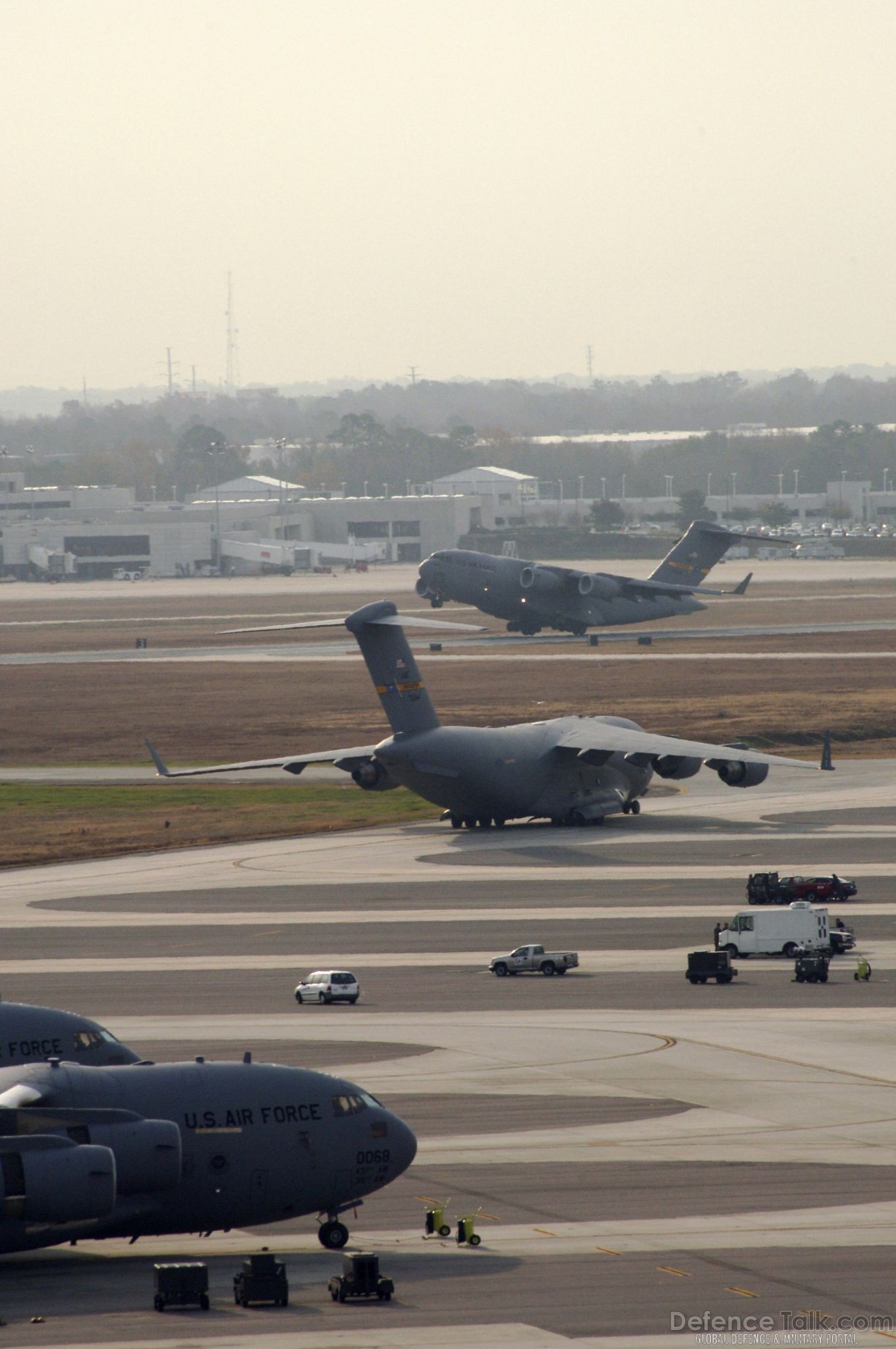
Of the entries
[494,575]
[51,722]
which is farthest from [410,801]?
[494,575]

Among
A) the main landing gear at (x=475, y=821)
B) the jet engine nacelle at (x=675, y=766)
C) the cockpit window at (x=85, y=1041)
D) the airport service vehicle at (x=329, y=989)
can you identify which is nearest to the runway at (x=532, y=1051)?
the airport service vehicle at (x=329, y=989)

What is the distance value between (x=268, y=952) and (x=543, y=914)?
9.25 metres

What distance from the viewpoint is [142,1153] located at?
92.8ft

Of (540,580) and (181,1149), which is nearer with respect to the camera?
(181,1149)

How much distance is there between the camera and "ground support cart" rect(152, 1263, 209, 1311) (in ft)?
89.1

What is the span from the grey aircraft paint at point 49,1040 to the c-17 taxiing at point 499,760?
1525 inches

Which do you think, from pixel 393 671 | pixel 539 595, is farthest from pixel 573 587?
pixel 393 671

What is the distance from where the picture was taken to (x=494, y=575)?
160000 millimetres

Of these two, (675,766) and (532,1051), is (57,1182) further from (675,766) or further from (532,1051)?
(675,766)

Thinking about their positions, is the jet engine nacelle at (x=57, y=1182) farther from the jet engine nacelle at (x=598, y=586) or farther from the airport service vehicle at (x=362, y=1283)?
the jet engine nacelle at (x=598, y=586)


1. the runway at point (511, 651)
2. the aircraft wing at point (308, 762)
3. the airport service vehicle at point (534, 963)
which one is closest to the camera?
the airport service vehicle at point (534, 963)

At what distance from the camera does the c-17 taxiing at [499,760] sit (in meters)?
74.6

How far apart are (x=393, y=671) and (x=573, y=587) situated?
8753 centimetres

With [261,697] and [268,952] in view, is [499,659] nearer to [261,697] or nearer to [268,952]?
[261,697]
